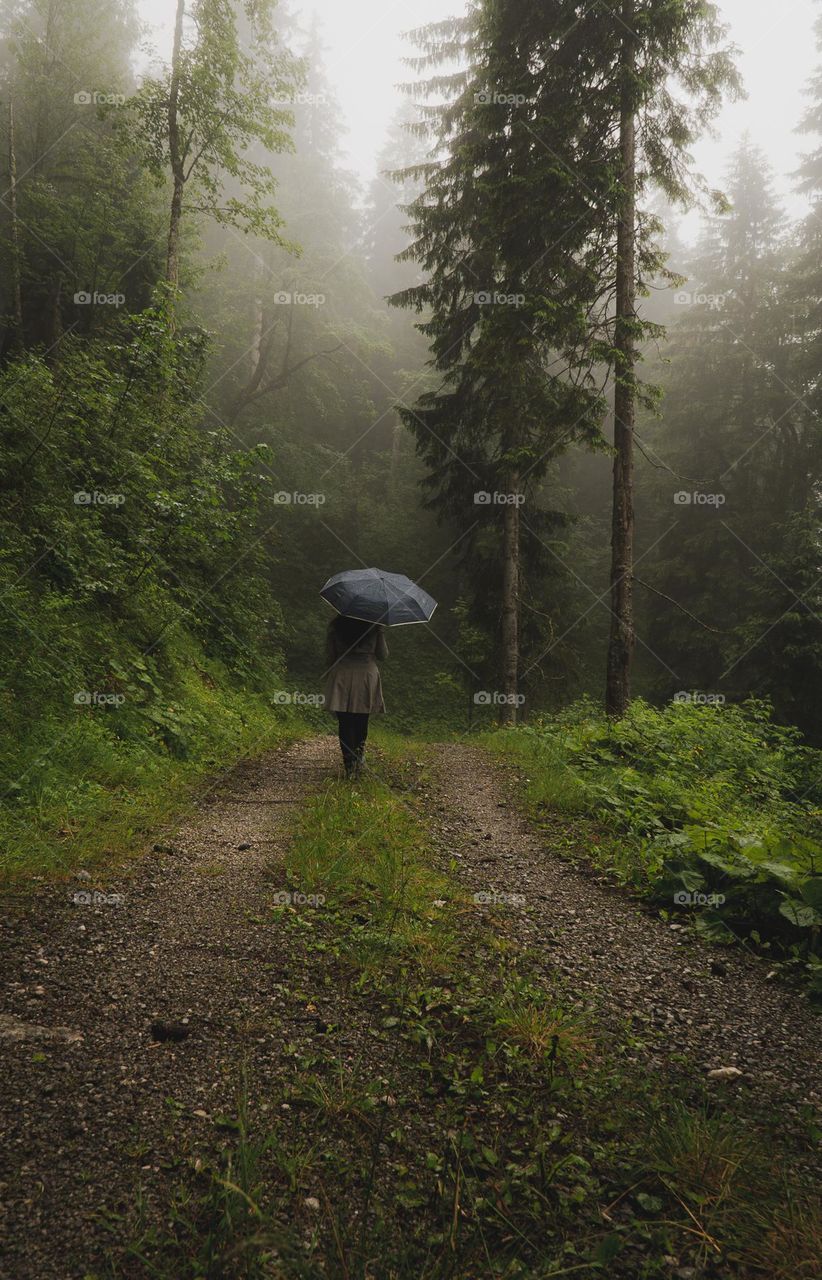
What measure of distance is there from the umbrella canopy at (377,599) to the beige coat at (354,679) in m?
0.53

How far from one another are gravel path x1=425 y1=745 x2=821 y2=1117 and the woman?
7.30 feet

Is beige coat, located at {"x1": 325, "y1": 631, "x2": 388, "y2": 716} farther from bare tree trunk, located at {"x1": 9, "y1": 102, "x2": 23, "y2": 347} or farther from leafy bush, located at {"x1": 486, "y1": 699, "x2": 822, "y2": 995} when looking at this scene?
bare tree trunk, located at {"x1": 9, "y1": 102, "x2": 23, "y2": 347}

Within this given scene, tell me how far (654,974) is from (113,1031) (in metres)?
2.62

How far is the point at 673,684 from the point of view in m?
20.2

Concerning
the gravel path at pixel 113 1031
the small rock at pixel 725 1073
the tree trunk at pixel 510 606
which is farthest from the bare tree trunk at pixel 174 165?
the small rock at pixel 725 1073

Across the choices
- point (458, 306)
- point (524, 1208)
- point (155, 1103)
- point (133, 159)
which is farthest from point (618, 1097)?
point (133, 159)

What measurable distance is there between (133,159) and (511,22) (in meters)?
14.5

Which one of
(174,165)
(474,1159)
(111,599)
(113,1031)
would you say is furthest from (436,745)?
(174,165)

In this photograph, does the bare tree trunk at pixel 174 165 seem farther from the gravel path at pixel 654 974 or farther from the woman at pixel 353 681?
the gravel path at pixel 654 974

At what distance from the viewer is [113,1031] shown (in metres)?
2.42

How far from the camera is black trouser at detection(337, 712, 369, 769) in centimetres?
707

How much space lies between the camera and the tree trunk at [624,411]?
366 inches

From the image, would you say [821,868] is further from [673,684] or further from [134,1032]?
[673,684]

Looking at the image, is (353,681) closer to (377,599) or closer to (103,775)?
(377,599)
